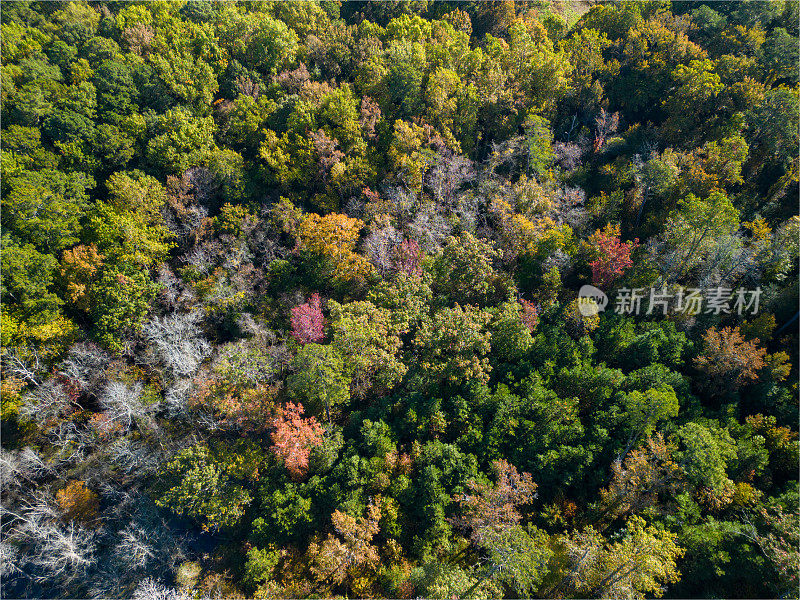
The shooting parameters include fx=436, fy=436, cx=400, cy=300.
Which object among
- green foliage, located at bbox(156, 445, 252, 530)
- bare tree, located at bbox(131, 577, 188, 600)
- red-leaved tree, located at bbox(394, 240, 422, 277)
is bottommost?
bare tree, located at bbox(131, 577, 188, 600)

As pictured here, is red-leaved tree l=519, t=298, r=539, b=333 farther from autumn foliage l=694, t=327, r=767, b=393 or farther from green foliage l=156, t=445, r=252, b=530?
green foliage l=156, t=445, r=252, b=530

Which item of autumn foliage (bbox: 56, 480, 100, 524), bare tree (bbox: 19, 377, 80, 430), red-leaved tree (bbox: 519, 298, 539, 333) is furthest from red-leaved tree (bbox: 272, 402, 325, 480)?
red-leaved tree (bbox: 519, 298, 539, 333)

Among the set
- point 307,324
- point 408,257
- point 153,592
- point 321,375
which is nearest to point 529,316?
point 408,257

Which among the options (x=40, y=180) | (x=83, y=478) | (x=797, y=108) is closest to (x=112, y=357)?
(x=83, y=478)

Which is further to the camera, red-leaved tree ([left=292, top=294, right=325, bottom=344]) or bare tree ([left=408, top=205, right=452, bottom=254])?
bare tree ([left=408, top=205, right=452, bottom=254])

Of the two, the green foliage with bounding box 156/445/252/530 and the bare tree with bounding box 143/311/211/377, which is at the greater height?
the bare tree with bounding box 143/311/211/377

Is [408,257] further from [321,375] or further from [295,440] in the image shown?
[295,440]

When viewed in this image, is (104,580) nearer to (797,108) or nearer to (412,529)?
(412,529)
